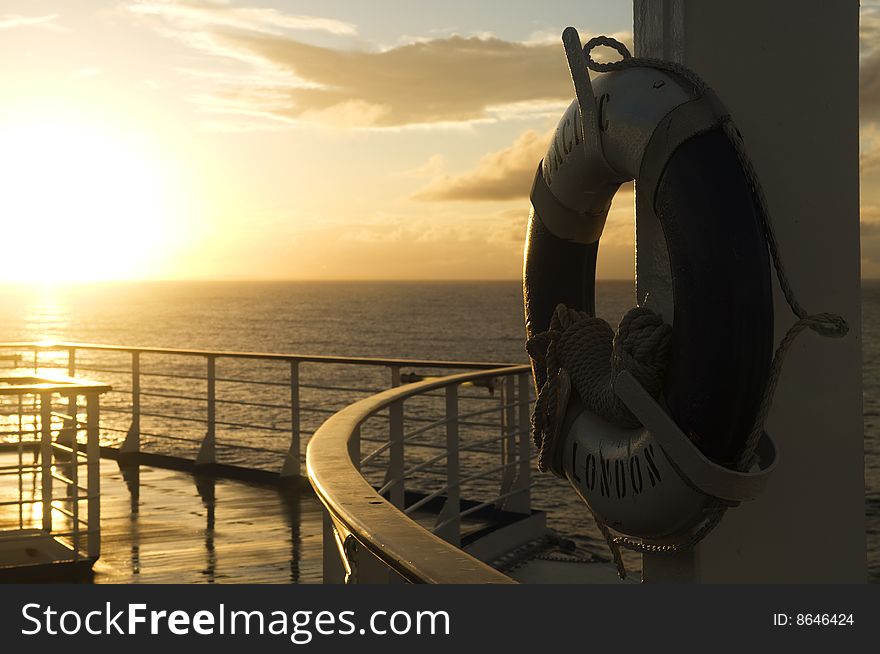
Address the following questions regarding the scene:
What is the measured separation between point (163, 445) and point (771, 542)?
72.0ft

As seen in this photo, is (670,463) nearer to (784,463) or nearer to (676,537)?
(676,537)

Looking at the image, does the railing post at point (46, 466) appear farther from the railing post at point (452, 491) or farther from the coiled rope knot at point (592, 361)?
the coiled rope knot at point (592, 361)

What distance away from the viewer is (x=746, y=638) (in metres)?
1.17

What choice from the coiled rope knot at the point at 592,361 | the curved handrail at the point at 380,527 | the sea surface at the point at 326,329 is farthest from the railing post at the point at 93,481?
the sea surface at the point at 326,329

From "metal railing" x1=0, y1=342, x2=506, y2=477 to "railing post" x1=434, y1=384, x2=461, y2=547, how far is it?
175 millimetres

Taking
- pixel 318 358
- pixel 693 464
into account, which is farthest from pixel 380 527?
pixel 318 358

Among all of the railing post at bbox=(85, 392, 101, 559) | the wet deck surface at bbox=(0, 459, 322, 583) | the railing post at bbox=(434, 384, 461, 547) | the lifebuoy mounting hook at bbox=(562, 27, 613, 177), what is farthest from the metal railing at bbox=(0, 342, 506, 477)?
the lifebuoy mounting hook at bbox=(562, 27, 613, 177)

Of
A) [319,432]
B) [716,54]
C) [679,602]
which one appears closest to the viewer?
[679,602]

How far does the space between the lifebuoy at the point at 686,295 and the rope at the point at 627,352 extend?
14 millimetres

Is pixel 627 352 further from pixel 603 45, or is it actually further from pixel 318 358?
pixel 318 358

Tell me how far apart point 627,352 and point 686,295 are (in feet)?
0.47

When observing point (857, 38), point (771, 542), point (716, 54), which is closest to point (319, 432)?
point (771, 542)

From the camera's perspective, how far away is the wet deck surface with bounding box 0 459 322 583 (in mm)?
3955

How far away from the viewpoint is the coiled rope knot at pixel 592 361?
5.65ft
